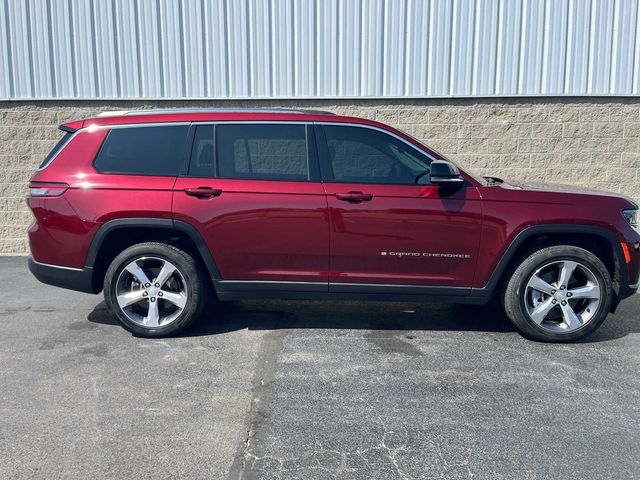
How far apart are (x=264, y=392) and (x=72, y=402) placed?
3.99 feet

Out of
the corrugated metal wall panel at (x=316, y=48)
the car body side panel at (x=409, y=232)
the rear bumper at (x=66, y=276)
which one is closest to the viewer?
the car body side panel at (x=409, y=232)

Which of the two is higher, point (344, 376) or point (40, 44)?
point (40, 44)

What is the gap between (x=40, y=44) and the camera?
27.4 feet

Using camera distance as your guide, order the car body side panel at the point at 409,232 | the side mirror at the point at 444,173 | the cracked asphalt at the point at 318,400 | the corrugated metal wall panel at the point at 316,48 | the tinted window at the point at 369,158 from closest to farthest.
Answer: the cracked asphalt at the point at 318,400
the side mirror at the point at 444,173
the car body side panel at the point at 409,232
the tinted window at the point at 369,158
the corrugated metal wall panel at the point at 316,48

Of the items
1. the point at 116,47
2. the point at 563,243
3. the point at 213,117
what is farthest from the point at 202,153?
the point at 116,47

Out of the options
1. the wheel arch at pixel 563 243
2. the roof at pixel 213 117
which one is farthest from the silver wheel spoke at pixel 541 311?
the roof at pixel 213 117

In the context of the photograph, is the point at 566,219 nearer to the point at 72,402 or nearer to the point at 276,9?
the point at 72,402

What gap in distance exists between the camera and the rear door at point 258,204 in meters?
4.61

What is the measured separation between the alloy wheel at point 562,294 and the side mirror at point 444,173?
3.36ft

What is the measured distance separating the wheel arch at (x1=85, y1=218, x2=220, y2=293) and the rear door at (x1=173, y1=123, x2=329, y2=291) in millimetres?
67

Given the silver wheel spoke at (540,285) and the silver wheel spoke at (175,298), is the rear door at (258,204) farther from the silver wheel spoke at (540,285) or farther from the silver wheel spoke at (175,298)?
the silver wheel spoke at (540,285)

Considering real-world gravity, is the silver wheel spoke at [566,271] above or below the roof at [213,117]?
below

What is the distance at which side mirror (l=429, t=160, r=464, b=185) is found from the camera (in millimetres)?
4414

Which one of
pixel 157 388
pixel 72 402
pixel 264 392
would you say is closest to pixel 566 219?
pixel 264 392
